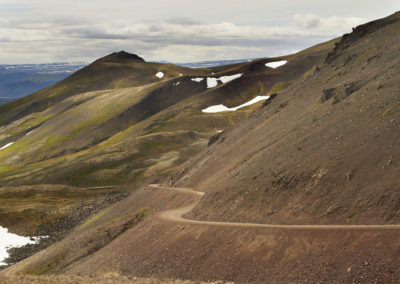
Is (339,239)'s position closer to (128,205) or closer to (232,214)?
(232,214)

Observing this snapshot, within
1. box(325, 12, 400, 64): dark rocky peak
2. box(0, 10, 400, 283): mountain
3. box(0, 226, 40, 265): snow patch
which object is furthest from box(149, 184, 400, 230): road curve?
box(325, 12, 400, 64): dark rocky peak

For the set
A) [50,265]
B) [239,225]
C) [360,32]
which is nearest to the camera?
[239,225]

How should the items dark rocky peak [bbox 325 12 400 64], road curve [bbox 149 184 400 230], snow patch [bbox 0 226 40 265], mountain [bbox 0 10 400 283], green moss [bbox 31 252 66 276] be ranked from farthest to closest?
dark rocky peak [bbox 325 12 400 64], snow patch [bbox 0 226 40 265], green moss [bbox 31 252 66 276], mountain [bbox 0 10 400 283], road curve [bbox 149 184 400 230]

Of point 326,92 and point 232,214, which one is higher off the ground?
point 326,92

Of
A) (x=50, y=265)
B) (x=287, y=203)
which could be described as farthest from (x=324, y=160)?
(x=50, y=265)

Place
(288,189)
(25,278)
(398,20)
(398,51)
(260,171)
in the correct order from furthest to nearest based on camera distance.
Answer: (398,20) < (398,51) < (260,171) < (288,189) < (25,278)

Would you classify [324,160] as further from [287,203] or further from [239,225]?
[239,225]

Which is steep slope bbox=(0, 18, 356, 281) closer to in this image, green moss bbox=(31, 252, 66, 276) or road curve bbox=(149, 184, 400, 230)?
green moss bbox=(31, 252, 66, 276)

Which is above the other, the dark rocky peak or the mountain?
the dark rocky peak

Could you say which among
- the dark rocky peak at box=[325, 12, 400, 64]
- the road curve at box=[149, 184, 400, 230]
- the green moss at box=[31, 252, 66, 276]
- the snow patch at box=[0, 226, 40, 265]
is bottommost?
the snow patch at box=[0, 226, 40, 265]

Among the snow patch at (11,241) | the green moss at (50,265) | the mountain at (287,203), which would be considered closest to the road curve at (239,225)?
the mountain at (287,203)

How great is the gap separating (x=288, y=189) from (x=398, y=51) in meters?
37.6

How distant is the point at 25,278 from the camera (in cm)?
3512

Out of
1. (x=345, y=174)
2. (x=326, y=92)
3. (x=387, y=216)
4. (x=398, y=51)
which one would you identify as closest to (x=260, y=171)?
(x=345, y=174)
